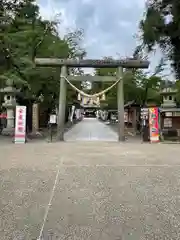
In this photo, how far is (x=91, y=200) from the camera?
6.52m

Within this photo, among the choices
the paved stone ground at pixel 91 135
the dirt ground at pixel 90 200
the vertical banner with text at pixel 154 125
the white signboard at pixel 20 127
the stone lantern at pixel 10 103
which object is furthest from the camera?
the stone lantern at pixel 10 103

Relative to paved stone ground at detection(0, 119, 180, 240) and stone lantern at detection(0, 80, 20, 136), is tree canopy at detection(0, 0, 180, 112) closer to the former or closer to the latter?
stone lantern at detection(0, 80, 20, 136)

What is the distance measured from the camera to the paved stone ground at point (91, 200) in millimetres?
4957

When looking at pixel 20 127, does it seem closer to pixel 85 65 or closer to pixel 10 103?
pixel 85 65

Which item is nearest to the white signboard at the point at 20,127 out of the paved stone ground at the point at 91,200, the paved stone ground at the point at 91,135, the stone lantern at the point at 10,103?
→ the paved stone ground at the point at 91,135

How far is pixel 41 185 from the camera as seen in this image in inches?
302

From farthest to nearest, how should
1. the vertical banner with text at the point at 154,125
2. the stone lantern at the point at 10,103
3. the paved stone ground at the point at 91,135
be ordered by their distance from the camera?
1. the stone lantern at the point at 10,103
2. the paved stone ground at the point at 91,135
3. the vertical banner with text at the point at 154,125

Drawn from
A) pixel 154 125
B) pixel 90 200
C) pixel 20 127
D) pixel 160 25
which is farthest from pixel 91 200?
pixel 160 25

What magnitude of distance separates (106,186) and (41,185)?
1.25 metres

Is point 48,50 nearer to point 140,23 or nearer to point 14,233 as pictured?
point 140,23

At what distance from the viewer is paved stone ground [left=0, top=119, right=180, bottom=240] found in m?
4.96

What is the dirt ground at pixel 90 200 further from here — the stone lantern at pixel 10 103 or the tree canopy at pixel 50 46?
the stone lantern at pixel 10 103

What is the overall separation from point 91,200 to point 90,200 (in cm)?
2

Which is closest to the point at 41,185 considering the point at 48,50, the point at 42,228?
the point at 42,228
